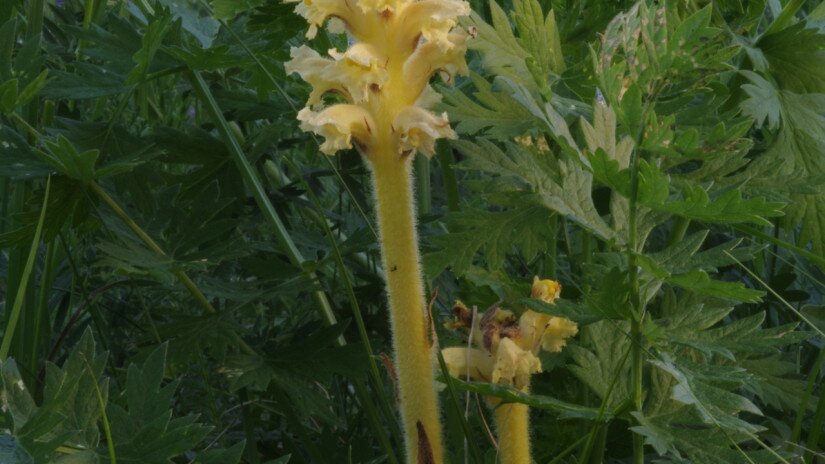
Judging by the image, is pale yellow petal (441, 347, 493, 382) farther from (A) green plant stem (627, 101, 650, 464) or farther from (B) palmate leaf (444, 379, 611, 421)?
(A) green plant stem (627, 101, 650, 464)

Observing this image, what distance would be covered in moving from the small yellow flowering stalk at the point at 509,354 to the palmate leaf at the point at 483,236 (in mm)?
204

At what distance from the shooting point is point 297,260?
208 centimetres

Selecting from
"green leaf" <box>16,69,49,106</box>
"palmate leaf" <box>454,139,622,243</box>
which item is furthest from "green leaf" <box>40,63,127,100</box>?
"palmate leaf" <box>454,139,622,243</box>

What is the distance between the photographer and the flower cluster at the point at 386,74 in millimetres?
1310

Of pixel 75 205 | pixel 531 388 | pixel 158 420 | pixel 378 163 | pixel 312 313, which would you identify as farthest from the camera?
pixel 312 313

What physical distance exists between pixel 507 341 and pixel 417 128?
1.19 ft

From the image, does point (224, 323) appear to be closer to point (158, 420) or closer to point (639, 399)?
point (158, 420)

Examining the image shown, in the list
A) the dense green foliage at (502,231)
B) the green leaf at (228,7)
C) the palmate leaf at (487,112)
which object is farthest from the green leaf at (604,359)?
the green leaf at (228,7)

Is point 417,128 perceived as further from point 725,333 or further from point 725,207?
point 725,333

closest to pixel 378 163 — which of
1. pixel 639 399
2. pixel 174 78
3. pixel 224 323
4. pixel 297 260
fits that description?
pixel 639 399

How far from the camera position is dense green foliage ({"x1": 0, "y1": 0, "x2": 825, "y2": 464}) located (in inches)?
59.0

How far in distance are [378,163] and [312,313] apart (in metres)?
2.06

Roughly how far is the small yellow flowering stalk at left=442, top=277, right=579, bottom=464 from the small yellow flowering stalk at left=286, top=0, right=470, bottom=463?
18 centimetres

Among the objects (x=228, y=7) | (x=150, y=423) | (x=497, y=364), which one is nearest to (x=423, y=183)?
(x=228, y=7)
